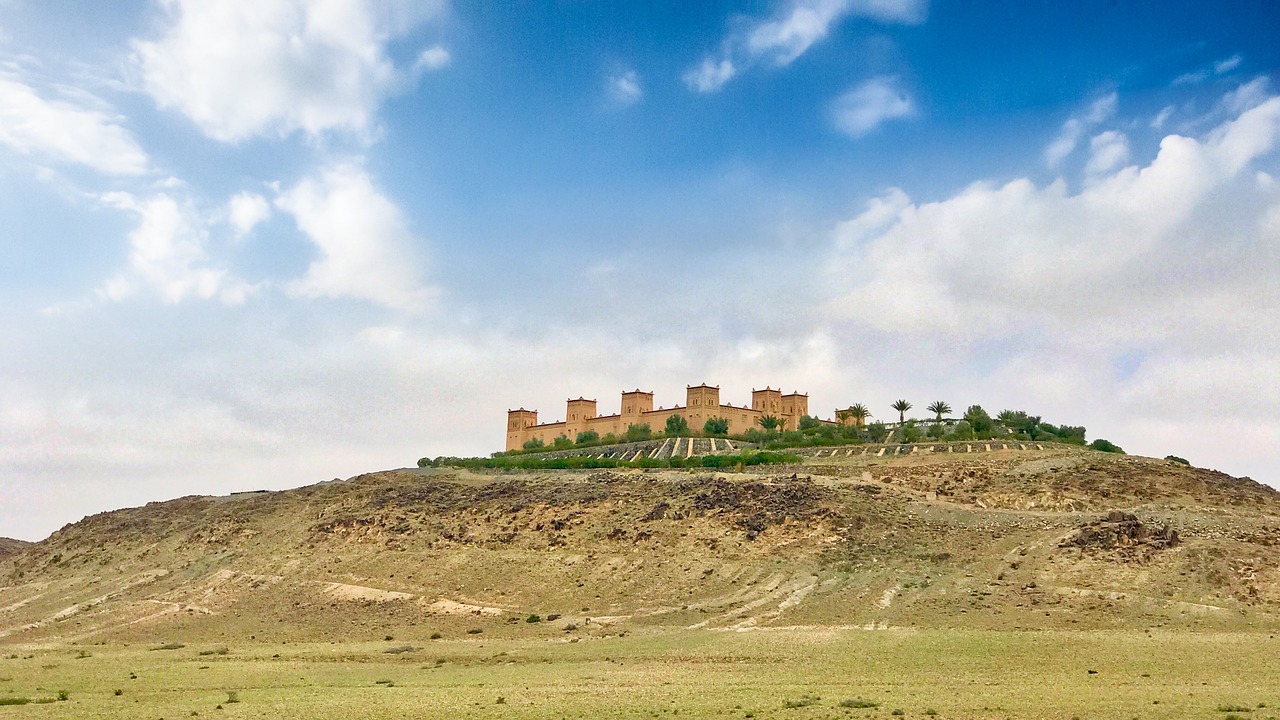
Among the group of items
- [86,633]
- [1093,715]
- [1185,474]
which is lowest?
[86,633]

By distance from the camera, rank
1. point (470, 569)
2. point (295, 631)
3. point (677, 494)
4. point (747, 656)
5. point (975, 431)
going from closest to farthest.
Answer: point (747, 656) → point (295, 631) → point (470, 569) → point (677, 494) → point (975, 431)

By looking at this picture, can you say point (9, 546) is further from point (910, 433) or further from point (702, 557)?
point (910, 433)

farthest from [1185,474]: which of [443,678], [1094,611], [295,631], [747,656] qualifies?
[295,631]

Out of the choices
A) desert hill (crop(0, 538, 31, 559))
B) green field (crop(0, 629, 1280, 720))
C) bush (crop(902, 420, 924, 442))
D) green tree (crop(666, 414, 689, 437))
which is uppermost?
green tree (crop(666, 414, 689, 437))

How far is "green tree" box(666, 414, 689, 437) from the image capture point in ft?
313

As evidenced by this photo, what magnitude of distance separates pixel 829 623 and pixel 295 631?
72.9ft

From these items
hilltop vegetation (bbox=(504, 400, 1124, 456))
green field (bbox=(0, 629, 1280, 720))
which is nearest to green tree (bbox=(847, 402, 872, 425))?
hilltop vegetation (bbox=(504, 400, 1124, 456))

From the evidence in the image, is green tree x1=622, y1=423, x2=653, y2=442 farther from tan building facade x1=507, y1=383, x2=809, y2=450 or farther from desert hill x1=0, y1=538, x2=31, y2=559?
desert hill x1=0, y1=538, x2=31, y2=559

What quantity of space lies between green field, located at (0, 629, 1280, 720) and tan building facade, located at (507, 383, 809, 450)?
6489 centimetres

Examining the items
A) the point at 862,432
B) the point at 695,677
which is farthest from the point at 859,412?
the point at 695,677

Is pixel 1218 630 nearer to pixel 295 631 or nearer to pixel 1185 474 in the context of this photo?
pixel 1185 474

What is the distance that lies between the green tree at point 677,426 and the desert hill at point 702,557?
33358 millimetres

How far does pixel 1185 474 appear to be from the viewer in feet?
165

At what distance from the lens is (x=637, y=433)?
94875mm
